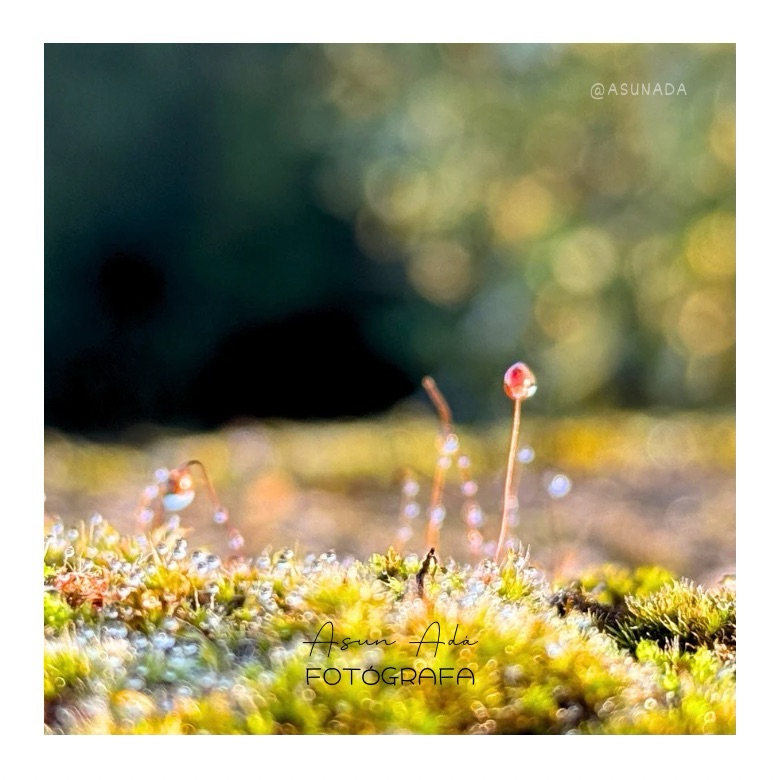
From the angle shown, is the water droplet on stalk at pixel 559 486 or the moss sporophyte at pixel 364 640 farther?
the water droplet on stalk at pixel 559 486

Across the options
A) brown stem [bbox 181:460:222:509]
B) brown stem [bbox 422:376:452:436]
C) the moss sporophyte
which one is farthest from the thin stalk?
brown stem [bbox 181:460:222:509]

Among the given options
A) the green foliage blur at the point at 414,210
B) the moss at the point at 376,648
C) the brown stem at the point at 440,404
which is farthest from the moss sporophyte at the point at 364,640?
the green foliage blur at the point at 414,210

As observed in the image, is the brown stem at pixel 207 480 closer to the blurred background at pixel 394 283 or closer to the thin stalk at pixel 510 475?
the blurred background at pixel 394 283

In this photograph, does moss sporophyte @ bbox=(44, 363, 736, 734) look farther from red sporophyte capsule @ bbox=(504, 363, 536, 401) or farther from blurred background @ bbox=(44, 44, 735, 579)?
red sporophyte capsule @ bbox=(504, 363, 536, 401)

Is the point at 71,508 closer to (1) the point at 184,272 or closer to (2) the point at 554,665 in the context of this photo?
(1) the point at 184,272

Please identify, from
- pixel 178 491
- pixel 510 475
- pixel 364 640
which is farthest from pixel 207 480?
pixel 510 475

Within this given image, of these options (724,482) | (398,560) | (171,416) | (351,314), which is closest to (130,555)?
(171,416)
